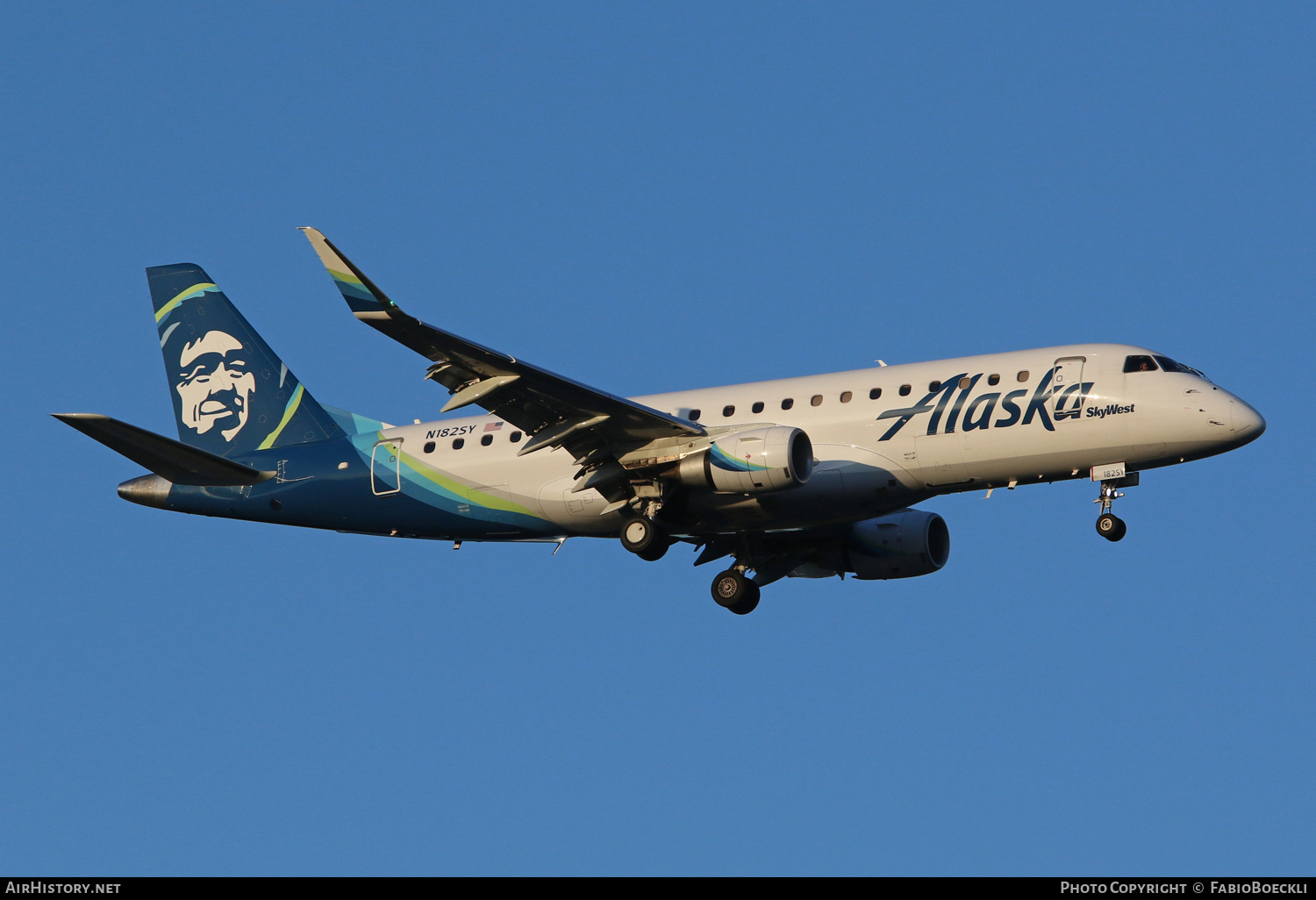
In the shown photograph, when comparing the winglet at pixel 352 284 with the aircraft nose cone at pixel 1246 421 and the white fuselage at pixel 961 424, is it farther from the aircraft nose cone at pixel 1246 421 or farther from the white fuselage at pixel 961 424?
the aircraft nose cone at pixel 1246 421

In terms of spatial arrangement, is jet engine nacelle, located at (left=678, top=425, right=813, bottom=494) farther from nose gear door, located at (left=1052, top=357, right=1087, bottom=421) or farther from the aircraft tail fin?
the aircraft tail fin

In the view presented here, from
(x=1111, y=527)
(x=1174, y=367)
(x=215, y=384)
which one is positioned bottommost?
(x=1111, y=527)

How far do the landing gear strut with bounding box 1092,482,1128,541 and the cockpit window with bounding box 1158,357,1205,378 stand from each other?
274cm

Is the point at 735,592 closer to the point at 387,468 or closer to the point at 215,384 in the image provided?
the point at 387,468

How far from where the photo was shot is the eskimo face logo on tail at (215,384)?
142 feet

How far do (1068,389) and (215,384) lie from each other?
22.2 m

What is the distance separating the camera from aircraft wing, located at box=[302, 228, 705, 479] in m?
31.3

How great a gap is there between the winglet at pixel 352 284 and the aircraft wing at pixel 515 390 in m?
0.02

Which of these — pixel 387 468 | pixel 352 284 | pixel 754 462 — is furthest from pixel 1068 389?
pixel 387 468

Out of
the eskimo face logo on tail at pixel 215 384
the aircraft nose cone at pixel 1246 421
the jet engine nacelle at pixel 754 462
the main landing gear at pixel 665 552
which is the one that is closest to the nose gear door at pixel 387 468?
the eskimo face logo on tail at pixel 215 384

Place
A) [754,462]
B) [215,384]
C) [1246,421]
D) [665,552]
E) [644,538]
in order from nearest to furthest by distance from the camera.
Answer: [1246,421] → [754,462] → [644,538] → [665,552] → [215,384]

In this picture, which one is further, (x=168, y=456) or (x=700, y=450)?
(x=168, y=456)

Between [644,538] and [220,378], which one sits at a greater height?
[220,378]

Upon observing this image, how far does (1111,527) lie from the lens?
35.1m
